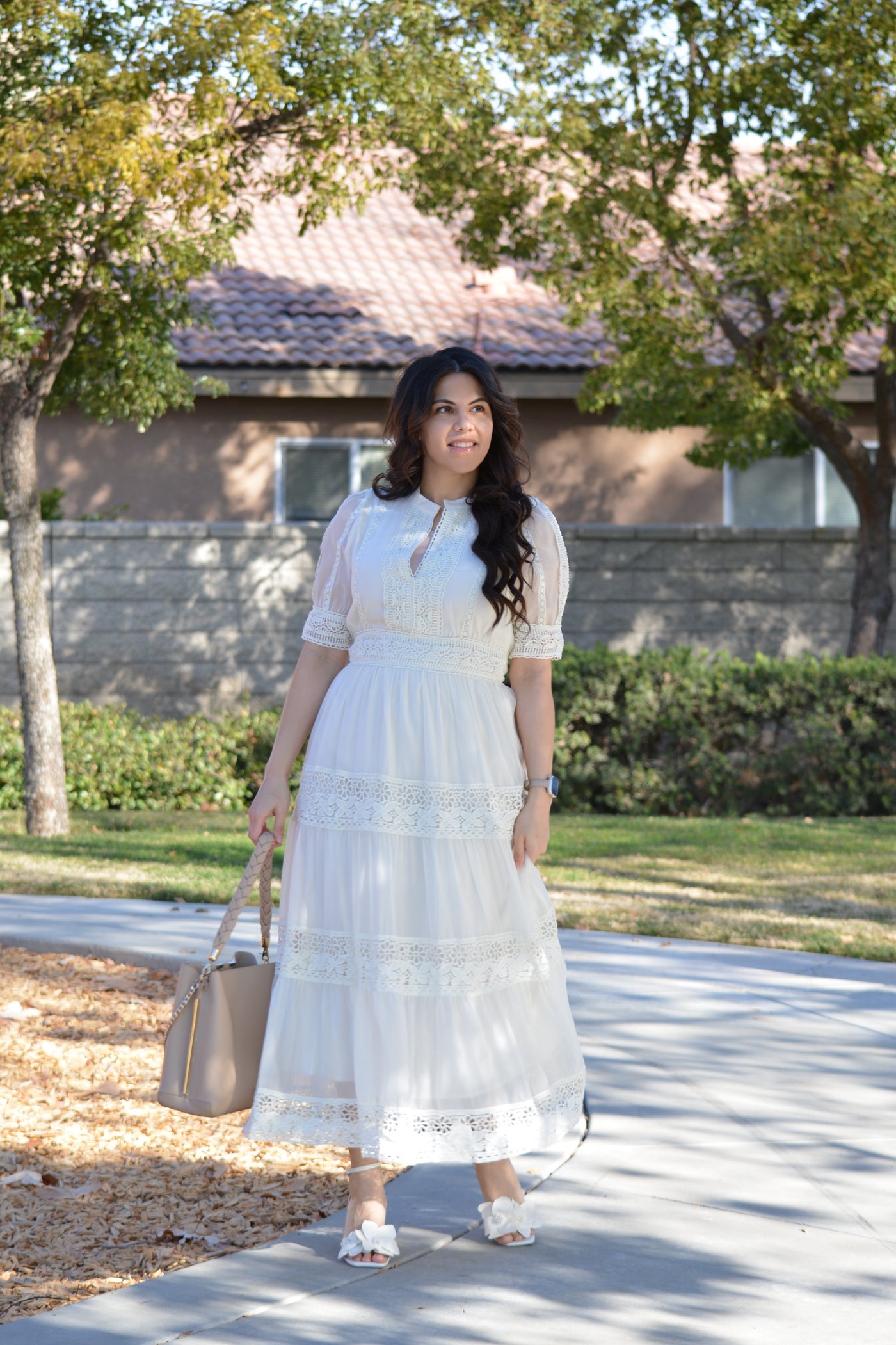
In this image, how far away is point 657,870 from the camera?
358 inches

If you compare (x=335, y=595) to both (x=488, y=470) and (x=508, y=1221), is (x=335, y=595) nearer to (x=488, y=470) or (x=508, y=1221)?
(x=488, y=470)

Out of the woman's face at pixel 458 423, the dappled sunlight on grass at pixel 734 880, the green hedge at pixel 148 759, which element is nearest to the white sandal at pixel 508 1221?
the woman's face at pixel 458 423

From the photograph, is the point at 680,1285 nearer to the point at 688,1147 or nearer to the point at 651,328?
the point at 688,1147

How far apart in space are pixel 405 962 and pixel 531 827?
1.43ft

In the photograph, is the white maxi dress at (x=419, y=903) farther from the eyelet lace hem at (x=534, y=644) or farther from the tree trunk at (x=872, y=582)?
the tree trunk at (x=872, y=582)

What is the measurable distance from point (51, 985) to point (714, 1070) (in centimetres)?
270

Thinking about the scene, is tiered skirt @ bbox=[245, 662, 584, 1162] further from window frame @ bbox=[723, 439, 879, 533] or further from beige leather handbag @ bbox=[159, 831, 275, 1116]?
window frame @ bbox=[723, 439, 879, 533]

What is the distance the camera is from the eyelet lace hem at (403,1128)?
10.7 ft

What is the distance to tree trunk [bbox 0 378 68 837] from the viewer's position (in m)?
10.3

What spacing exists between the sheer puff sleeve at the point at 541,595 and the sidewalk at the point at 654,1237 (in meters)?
1.38

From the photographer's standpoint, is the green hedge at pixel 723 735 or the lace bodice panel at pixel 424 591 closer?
the lace bodice panel at pixel 424 591

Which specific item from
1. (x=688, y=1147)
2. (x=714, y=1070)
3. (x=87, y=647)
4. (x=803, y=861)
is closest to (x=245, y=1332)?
(x=688, y=1147)

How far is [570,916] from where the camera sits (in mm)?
7508

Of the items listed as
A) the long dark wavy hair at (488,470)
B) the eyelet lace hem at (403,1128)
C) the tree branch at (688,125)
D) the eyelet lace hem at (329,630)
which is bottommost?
the eyelet lace hem at (403,1128)
